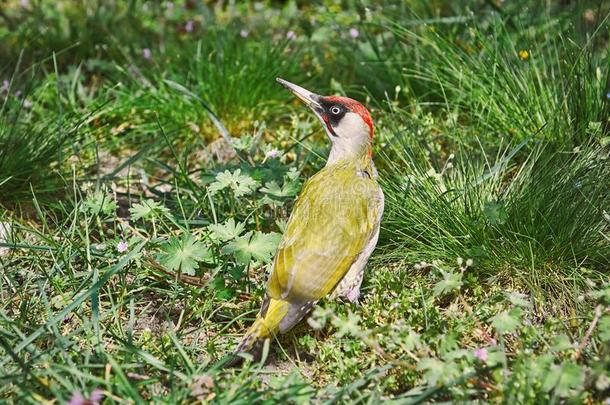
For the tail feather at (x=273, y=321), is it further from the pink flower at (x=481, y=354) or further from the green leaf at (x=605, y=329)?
the green leaf at (x=605, y=329)

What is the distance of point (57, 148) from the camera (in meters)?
4.24

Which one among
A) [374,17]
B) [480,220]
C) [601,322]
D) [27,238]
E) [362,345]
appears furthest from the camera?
[374,17]

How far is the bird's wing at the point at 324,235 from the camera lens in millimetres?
3234

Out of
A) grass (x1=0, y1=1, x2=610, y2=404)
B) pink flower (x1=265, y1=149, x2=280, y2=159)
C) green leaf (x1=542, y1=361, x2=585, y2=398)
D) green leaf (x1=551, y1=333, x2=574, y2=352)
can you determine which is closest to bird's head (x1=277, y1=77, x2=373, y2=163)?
grass (x1=0, y1=1, x2=610, y2=404)

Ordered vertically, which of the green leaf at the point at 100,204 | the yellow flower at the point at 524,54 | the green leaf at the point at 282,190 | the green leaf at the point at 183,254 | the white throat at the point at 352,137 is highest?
the yellow flower at the point at 524,54

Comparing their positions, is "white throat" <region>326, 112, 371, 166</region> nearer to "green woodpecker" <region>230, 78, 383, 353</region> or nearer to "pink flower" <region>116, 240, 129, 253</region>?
"green woodpecker" <region>230, 78, 383, 353</region>

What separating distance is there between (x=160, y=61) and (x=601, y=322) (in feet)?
11.0

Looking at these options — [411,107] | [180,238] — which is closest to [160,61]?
[411,107]

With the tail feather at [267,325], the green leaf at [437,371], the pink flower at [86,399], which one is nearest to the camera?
the pink flower at [86,399]

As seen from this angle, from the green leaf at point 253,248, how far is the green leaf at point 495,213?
0.86 meters

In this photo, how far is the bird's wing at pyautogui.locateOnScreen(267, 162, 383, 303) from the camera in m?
3.23

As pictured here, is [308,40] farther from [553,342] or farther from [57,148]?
[553,342]

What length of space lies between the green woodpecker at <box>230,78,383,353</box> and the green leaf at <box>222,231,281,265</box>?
0.04 meters

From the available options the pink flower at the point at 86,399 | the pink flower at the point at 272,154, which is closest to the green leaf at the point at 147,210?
the pink flower at the point at 272,154
